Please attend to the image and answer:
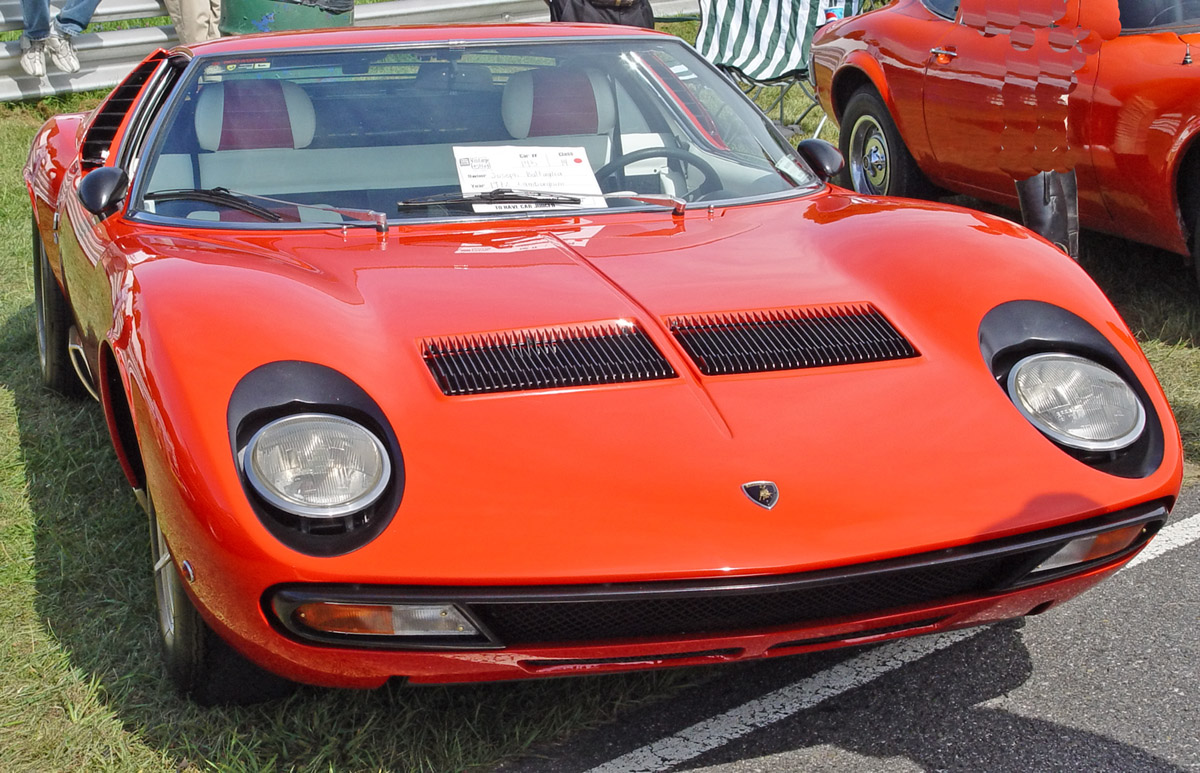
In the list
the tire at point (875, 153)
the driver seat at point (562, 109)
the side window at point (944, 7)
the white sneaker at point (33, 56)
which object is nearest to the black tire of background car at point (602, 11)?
the tire at point (875, 153)

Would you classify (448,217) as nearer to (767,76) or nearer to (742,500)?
(742,500)

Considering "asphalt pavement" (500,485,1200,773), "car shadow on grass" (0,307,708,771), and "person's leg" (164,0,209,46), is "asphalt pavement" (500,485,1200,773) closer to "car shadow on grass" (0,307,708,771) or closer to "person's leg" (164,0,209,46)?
"car shadow on grass" (0,307,708,771)

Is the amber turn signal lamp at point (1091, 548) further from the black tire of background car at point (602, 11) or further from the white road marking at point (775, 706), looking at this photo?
the black tire of background car at point (602, 11)

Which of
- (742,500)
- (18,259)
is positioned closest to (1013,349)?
(742,500)

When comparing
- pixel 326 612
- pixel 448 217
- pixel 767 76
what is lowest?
pixel 767 76

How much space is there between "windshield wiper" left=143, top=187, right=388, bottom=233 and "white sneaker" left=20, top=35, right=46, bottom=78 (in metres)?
6.48

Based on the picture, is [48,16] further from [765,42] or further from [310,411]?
[310,411]

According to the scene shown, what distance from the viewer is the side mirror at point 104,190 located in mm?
2926

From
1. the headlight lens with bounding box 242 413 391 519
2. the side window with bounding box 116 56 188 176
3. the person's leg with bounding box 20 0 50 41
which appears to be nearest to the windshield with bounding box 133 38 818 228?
the side window with bounding box 116 56 188 176

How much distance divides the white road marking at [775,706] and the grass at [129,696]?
142mm

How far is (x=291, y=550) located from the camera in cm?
187

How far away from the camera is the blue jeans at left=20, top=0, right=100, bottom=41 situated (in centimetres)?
833

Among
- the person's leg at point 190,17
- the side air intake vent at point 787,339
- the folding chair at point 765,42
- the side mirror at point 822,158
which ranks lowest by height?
the folding chair at point 765,42

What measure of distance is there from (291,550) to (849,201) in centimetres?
186
